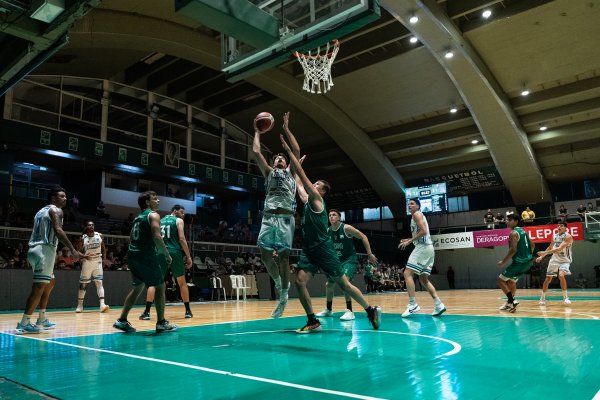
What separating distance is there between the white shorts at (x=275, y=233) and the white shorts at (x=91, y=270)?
5.19 metres

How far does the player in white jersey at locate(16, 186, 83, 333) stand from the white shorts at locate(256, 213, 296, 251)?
2.45 m

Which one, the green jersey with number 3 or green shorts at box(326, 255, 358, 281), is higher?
the green jersey with number 3

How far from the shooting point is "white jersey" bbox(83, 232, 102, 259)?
9859mm

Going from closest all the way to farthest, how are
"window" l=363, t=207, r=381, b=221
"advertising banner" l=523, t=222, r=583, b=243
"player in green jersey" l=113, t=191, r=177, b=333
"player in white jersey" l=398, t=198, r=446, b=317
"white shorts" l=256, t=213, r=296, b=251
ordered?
"player in green jersey" l=113, t=191, r=177, b=333
"white shorts" l=256, t=213, r=296, b=251
"player in white jersey" l=398, t=198, r=446, b=317
"advertising banner" l=523, t=222, r=583, b=243
"window" l=363, t=207, r=381, b=221

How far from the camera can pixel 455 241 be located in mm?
26703

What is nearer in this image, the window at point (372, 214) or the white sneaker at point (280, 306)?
the white sneaker at point (280, 306)

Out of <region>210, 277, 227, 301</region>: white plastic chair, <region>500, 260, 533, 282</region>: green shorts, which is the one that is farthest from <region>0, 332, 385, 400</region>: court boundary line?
<region>210, 277, 227, 301</region>: white plastic chair

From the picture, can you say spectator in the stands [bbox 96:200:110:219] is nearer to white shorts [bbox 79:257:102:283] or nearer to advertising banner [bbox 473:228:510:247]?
white shorts [bbox 79:257:102:283]

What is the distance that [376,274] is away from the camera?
23.4 metres

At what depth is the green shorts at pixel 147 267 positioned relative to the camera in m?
5.52

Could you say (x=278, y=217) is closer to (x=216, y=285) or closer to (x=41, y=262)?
(x=41, y=262)

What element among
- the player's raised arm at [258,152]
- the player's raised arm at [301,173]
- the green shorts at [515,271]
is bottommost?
the green shorts at [515,271]

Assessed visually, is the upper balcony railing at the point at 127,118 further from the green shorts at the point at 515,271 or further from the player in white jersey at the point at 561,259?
the green shorts at the point at 515,271

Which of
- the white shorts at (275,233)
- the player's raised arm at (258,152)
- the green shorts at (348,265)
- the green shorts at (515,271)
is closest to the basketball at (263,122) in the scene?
the player's raised arm at (258,152)
